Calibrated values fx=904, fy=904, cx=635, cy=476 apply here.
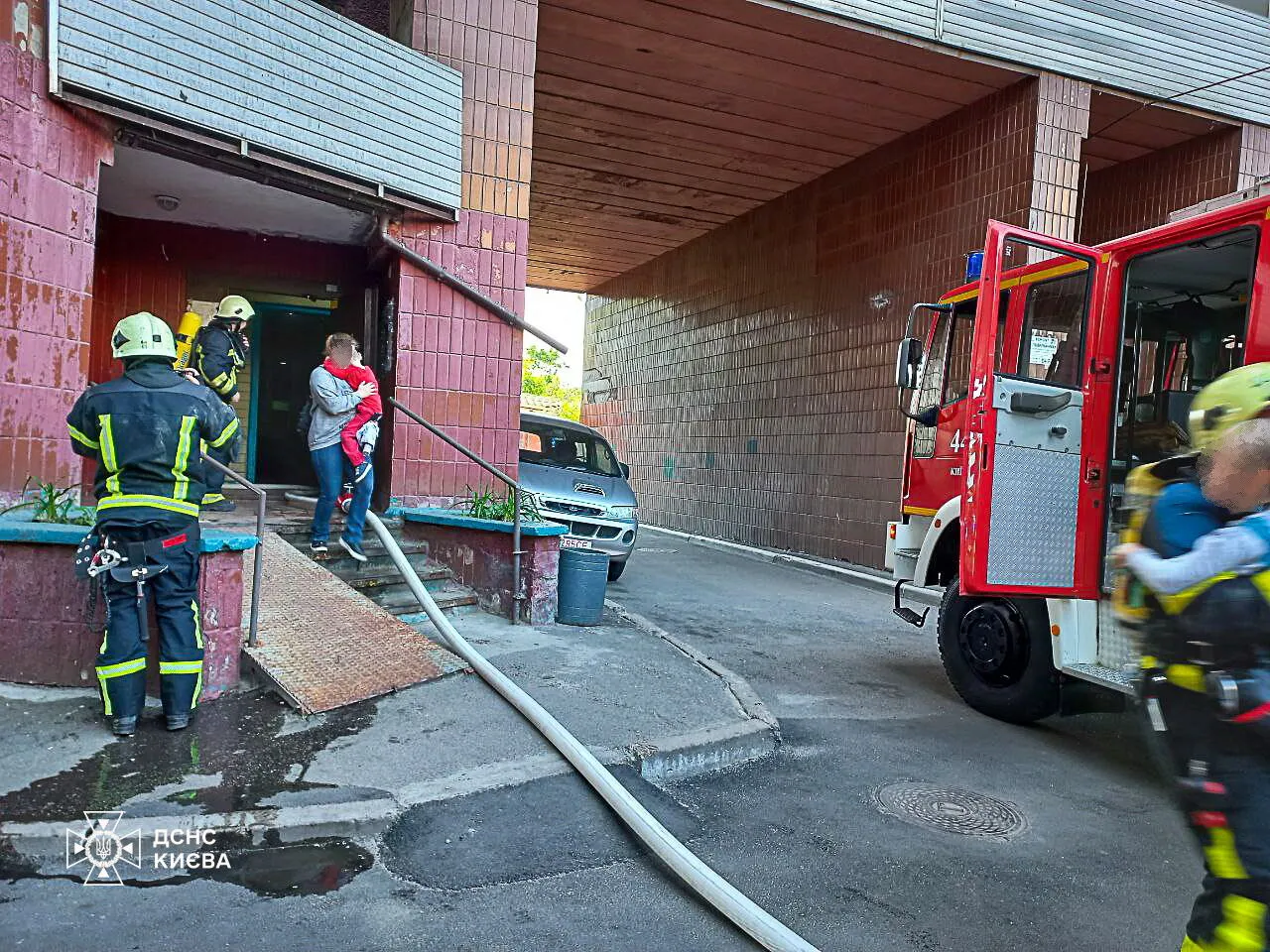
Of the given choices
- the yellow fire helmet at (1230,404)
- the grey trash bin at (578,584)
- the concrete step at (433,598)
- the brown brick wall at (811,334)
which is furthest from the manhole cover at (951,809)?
the brown brick wall at (811,334)

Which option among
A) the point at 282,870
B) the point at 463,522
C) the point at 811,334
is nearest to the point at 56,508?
the point at 463,522

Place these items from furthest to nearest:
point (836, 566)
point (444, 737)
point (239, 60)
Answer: point (836, 566) → point (239, 60) → point (444, 737)

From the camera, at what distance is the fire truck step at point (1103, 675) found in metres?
4.89

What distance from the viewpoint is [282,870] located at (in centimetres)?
333

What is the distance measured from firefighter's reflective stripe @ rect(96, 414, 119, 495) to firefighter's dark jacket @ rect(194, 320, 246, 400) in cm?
276

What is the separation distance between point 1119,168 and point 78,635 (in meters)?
13.7

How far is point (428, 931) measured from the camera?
2969 millimetres

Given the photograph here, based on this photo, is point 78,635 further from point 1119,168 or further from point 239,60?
point 1119,168

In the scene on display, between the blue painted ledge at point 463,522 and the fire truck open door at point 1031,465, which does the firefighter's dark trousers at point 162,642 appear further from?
the fire truck open door at point 1031,465

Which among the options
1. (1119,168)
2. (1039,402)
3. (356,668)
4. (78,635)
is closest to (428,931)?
(356,668)

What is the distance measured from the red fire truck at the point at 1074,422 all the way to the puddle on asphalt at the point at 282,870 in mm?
3591

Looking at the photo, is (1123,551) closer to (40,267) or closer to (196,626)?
(196,626)

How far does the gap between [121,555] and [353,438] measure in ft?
9.30

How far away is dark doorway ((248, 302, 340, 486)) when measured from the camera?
37.8 ft
